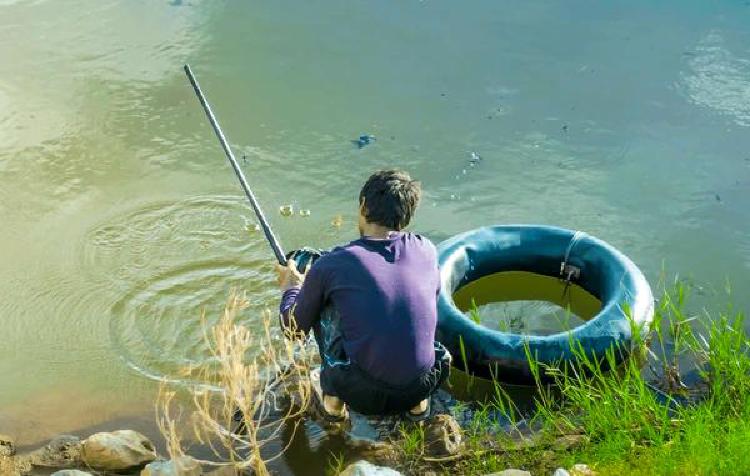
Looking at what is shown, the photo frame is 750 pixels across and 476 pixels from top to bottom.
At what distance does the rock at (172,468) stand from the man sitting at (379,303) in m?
0.56

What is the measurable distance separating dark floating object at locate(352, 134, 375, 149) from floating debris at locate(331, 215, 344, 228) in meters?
0.89

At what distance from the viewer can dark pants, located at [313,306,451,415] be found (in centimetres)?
320

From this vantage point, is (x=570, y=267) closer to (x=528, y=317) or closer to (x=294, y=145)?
(x=528, y=317)

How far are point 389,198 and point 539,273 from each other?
5.39 feet

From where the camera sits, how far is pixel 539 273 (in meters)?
4.52

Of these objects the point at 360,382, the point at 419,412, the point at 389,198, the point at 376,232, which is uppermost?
the point at 389,198

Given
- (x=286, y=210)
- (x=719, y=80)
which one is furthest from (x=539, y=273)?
(x=719, y=80)

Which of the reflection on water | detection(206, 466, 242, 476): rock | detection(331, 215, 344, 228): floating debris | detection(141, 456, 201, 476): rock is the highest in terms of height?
detection(141, 456, 201, 476): rock

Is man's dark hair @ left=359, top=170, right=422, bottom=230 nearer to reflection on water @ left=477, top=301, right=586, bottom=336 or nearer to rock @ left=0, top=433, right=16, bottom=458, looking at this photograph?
reflection on water @ left=477, top=301, right=586, bottom=336

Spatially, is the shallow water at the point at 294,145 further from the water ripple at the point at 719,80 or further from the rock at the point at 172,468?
the rock at the point at 172,468

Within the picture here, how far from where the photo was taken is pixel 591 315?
14.9ft

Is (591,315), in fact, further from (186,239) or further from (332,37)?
(332,37)

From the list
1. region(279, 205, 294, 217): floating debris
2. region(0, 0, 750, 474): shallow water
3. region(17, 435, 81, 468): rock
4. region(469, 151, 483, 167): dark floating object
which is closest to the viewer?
region(17, 435, 81, 468): rock

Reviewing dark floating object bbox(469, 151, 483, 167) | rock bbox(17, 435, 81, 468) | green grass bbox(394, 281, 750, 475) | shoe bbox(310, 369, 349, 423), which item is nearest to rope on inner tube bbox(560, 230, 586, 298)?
green grass bbox(394, 281, 750, 475)
